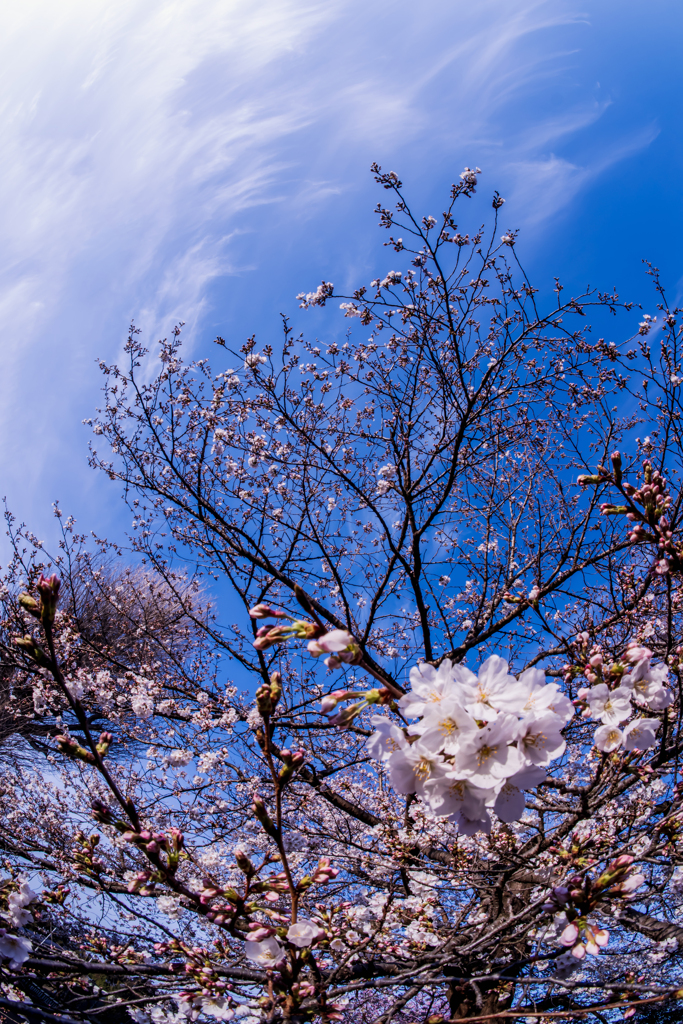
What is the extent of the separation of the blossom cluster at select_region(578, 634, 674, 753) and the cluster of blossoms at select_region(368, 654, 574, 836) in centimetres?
27

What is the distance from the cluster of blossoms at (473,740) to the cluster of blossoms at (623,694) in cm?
27

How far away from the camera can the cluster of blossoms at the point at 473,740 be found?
1.04m

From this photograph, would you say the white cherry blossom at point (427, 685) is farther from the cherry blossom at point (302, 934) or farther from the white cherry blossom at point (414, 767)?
the cherry blossom at point (302, 934)

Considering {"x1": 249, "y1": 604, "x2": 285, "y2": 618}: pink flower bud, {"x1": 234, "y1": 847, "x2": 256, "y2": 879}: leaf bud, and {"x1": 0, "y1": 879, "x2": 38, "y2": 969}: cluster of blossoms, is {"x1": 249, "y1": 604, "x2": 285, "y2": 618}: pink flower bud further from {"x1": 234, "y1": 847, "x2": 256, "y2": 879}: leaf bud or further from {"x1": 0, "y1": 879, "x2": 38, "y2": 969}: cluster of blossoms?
{"x1": 0, "y1": 879, "x2": 38, "y2": 969}: cluster of blossoms

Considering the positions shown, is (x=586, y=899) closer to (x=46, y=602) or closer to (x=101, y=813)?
(x=101, y=813)

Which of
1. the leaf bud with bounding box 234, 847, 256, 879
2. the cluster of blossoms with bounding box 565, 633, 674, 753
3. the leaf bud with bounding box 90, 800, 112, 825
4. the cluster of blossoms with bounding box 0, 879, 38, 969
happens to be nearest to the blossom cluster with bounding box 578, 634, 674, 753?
the cluster of blossoms with bounding box 565, 633, 674, 753

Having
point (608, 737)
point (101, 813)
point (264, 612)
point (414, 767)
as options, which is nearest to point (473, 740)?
point (414, 767)

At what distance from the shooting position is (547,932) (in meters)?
2.40

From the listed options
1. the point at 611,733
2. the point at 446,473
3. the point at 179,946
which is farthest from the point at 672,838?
the point at 446,473

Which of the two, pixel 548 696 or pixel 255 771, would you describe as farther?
pixel 255 771

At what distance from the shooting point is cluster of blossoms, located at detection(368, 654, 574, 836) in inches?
41.1

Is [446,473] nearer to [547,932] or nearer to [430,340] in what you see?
[430,340]

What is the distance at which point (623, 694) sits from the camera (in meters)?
1.38

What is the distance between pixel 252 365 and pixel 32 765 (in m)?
8.71
